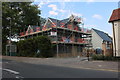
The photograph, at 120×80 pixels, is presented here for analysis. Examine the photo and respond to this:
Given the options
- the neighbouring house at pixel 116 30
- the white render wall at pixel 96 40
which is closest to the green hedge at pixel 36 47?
the neighbouring house at pixel 116 30

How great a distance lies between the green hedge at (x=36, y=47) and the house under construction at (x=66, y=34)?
2425mm

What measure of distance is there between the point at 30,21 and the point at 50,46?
20180 millimetres

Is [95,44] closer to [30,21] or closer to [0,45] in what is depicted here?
[30,21]

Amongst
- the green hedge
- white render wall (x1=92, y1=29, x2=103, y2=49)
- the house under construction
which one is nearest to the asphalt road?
the green hedge

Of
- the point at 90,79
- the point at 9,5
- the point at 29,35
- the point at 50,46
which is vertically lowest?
the point at 90,79

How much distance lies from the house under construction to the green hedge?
7.96 feet

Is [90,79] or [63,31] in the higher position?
[63,31]

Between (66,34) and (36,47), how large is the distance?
7.30 meters

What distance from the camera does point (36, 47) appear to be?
91.2 feet

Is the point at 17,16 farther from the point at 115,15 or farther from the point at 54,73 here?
the point at 54,73

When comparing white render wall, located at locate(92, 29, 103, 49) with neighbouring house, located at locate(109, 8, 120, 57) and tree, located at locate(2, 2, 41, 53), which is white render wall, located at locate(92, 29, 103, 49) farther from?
neighbouring house, located at locate(109, 8, 120, 57)

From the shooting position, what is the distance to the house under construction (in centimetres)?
2942

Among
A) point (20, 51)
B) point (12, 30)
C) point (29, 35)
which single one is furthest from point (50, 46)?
point (12, 30)

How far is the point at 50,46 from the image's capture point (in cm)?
2644
